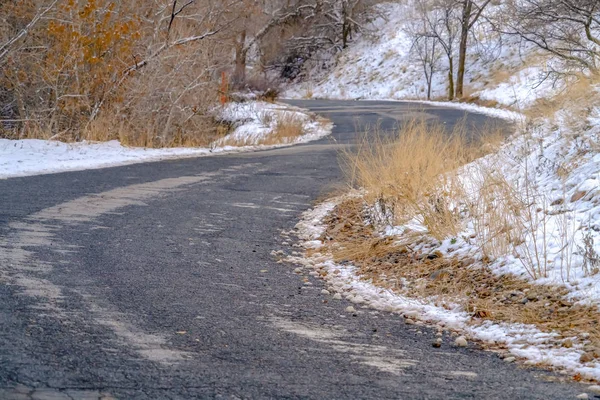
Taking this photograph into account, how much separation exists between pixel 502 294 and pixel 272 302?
67.9 inches

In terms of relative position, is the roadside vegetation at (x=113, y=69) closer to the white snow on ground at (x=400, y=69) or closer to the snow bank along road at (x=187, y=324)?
the snow bank along road at (x=187, y=324)

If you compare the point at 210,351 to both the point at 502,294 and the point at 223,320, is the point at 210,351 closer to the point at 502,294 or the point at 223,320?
the point at 223,320

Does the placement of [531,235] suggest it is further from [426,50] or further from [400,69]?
[400,69]

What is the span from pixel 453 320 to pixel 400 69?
1739 inches

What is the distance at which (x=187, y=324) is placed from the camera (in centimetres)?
429

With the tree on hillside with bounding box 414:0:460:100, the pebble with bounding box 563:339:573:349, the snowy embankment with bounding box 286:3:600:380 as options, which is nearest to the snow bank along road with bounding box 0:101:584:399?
the snowy embankment with bounding box 286:3:600:380


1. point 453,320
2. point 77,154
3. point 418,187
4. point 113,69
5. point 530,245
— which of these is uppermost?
point 113,69

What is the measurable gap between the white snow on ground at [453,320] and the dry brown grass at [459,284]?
4.0 inches

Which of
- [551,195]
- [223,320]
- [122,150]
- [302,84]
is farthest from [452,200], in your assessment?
[302,84]

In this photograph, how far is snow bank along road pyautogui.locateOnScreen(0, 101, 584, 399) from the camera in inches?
132

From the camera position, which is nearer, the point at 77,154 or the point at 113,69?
the point at 77,154

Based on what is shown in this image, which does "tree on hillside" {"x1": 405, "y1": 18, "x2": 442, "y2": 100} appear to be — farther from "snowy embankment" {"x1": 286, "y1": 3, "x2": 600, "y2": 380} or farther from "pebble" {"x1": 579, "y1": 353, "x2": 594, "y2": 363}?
"pebble" {"x1": 579, "y1": 353, "x2": 594, "y2": 363}

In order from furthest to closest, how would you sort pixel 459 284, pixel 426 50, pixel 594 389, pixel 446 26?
pixel 426 50, pixel 446 26, pixel 459 284, pixel 594 389

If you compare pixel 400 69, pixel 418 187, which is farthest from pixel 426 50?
pixel 418 187
